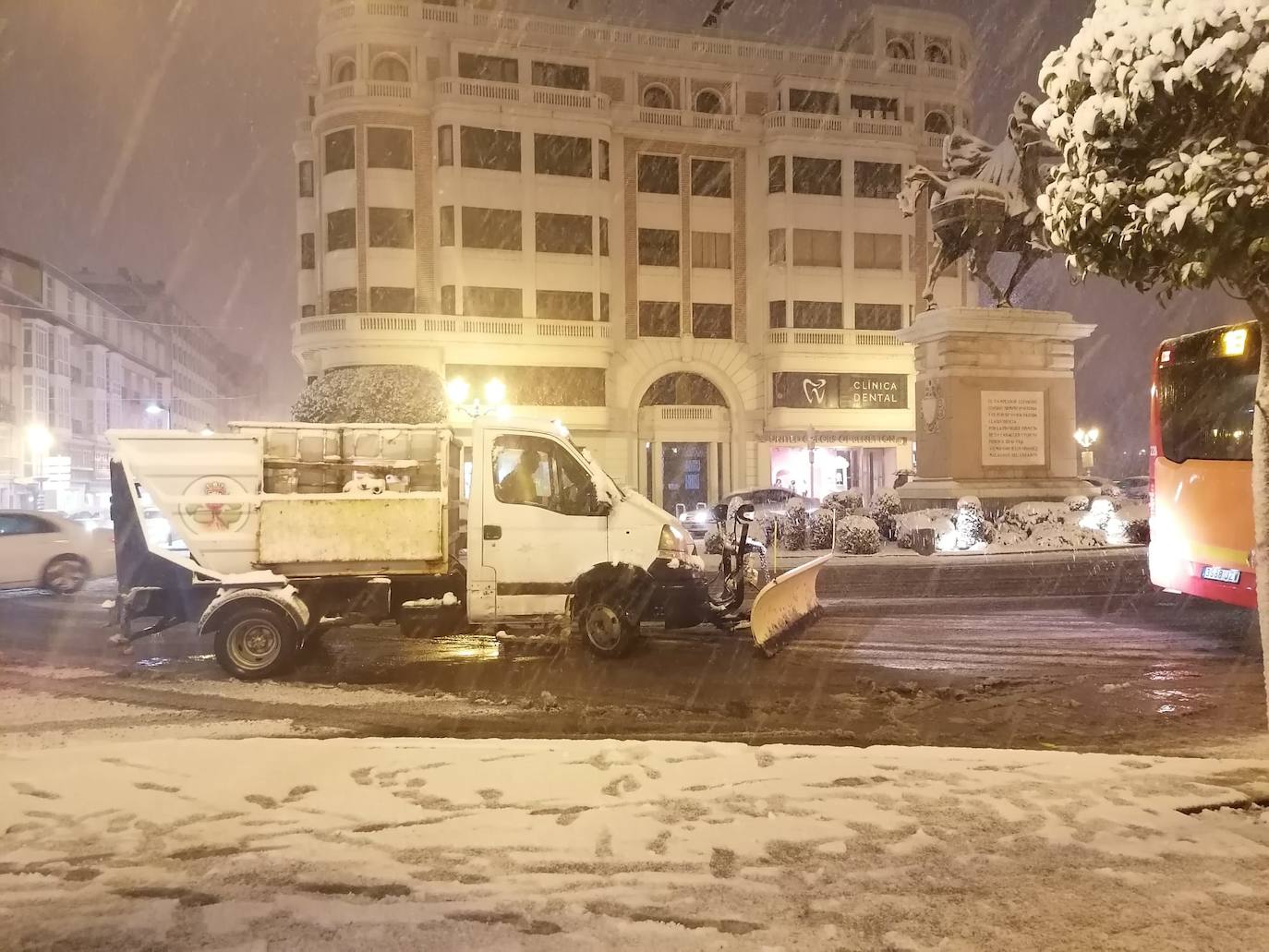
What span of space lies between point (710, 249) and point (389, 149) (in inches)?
582

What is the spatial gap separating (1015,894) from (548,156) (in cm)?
4108

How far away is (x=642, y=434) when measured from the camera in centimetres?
4434

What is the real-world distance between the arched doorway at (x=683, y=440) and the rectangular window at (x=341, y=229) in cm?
1438

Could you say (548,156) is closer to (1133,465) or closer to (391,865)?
(391,865)

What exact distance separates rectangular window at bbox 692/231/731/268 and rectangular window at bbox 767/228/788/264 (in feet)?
6.20

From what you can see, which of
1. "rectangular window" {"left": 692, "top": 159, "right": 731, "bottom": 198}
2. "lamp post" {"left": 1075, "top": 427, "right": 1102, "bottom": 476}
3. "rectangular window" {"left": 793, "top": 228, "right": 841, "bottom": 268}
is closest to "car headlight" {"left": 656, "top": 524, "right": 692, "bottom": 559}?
"rectangular window" {"left": 793, "top": 228, "right": 841, "bottom": 268}

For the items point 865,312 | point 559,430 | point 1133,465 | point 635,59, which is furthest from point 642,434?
point 1133,465

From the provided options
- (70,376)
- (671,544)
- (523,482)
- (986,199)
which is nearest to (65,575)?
(523,482)

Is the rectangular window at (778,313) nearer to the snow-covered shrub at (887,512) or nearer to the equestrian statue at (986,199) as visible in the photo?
the equestrian statue at (986,199)

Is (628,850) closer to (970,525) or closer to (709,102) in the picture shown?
(970,525)

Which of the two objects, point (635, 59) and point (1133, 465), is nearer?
point (635, 59)

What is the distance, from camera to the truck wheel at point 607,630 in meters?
9.48

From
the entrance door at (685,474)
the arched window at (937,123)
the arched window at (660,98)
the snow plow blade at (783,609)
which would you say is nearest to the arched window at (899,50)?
the arched window at (937,123)

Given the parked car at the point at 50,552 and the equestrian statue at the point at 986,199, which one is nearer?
the parked car at the point at 50,552
